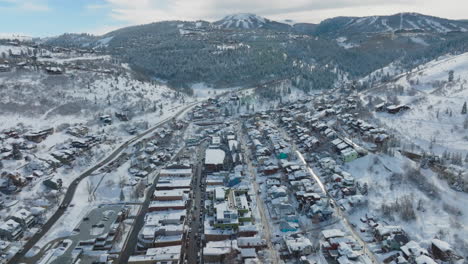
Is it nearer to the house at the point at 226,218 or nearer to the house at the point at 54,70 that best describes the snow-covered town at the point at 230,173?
the house at the point at 226,218

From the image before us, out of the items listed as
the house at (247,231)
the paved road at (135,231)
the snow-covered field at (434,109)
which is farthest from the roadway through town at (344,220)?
the paved road at (135,231)

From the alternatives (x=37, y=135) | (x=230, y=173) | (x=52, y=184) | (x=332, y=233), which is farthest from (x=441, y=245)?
(x=37, y=135)

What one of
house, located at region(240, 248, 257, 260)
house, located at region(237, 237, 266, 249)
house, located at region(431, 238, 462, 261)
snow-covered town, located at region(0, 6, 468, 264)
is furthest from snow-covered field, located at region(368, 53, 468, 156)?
house, located at region(240, 248, 257, 260)

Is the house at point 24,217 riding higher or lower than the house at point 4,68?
lower

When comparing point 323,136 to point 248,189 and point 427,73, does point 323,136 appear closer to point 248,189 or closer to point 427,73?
point 248,189

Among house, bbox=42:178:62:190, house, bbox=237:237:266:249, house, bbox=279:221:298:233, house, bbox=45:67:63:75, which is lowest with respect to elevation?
house, bbox=237:237:266:249

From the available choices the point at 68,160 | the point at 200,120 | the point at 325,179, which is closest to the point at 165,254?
the point at 325,179

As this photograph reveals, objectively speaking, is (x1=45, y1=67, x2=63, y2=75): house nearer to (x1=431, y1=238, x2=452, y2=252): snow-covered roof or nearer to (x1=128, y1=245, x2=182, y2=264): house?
(x1=128, y1=245, x2=182, y2=264): house
